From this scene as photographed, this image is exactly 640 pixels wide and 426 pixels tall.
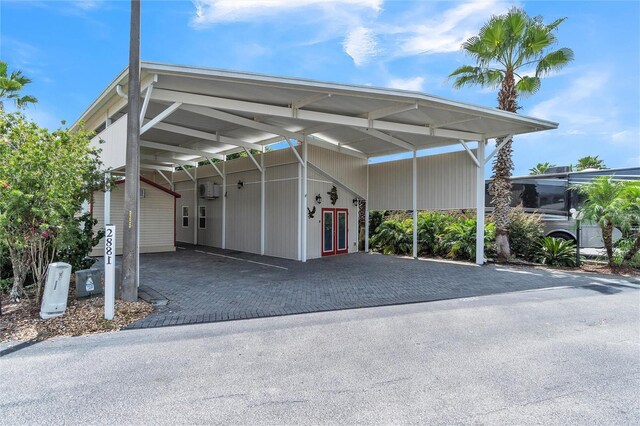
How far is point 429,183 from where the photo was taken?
40.7 ft

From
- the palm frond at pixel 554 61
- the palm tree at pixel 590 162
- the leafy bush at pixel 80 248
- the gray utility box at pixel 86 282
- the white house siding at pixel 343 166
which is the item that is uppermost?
the palm frond at pixel 554 61

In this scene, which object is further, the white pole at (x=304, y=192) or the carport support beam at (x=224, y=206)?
the carport support beam at (x=224, y=206)

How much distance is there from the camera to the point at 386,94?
7742 millimetres

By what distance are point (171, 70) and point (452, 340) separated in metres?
6.50

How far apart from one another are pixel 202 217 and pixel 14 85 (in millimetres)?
8351

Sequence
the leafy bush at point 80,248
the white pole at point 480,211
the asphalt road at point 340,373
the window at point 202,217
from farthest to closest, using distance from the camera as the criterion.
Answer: the window at point 202,217
the white pole at point 480,211
the leafy bush at point 80,248
the asphalt road at point 340,373

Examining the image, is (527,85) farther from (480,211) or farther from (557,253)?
(557,253)

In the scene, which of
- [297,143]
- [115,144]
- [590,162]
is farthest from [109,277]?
[590,162]

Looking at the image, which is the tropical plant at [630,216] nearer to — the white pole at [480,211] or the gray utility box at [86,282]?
the white pole at [480,211]

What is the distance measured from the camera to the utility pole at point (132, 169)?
5.93 meters

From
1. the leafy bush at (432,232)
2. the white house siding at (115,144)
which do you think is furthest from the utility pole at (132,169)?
the leafy bush at (432,232)

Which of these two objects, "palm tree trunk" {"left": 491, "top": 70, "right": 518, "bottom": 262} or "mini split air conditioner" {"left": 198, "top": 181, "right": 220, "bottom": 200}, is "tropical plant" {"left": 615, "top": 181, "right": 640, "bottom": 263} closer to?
"palm tree trunk" {"left": 491, "top": 70, "right": 518, "bottom": 262}

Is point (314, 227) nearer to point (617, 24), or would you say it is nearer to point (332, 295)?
point (332, 295)

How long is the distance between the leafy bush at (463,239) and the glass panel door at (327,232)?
13.6ft
